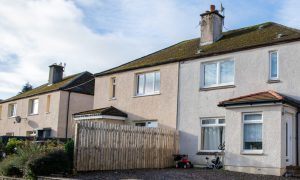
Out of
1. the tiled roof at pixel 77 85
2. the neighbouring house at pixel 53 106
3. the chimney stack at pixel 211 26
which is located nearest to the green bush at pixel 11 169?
the chimney stack at pixel 211 26

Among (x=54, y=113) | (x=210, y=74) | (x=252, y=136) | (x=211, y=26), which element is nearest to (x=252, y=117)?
(x=252, y=136)

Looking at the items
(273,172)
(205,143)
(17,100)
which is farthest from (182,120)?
(17,100)

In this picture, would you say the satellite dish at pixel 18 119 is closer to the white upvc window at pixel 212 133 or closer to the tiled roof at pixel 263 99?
the white upvc window at pixel 212 133

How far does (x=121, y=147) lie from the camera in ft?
59.7

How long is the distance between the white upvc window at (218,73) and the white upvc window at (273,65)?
1.98 meters

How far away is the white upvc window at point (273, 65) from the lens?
19031 mm

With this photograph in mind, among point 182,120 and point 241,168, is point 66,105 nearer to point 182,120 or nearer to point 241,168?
point 182,120

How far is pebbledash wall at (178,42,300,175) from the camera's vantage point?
55.7 feet

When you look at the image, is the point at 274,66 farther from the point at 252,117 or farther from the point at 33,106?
the point at 33,106

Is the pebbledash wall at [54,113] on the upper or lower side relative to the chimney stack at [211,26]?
lower

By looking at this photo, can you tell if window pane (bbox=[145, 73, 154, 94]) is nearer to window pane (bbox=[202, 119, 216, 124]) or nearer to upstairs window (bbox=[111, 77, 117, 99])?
upstairs window (bbox=[111, 77, 117, 99])

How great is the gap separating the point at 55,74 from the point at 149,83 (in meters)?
17.2

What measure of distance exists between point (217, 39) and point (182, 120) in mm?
5378

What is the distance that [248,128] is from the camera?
1798 cm
